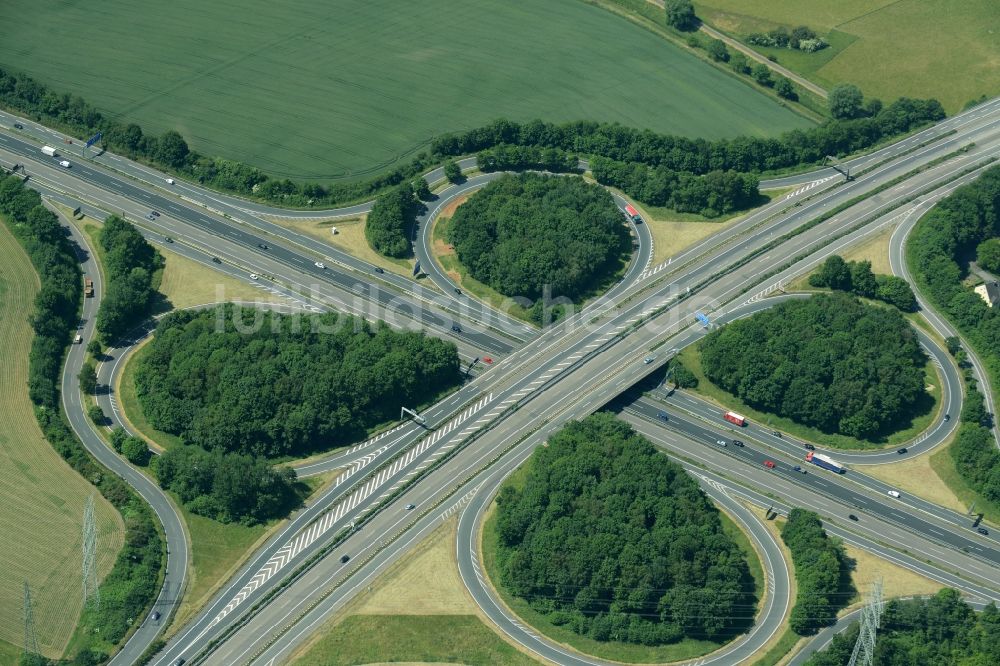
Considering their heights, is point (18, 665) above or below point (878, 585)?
below

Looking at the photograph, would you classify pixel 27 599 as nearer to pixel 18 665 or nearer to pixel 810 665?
pixel 18 665

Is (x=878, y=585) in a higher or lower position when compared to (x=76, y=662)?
higher

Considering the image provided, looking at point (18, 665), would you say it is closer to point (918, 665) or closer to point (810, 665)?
A: point (810, 665)

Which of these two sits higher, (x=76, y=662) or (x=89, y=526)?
(x=89, y=526)

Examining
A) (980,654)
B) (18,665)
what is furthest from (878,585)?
(18,665)

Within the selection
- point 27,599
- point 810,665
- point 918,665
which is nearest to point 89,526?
point 27,599

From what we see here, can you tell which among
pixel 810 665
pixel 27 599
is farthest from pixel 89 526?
pixel 810 665

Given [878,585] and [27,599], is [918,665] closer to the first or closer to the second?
[878,585]
